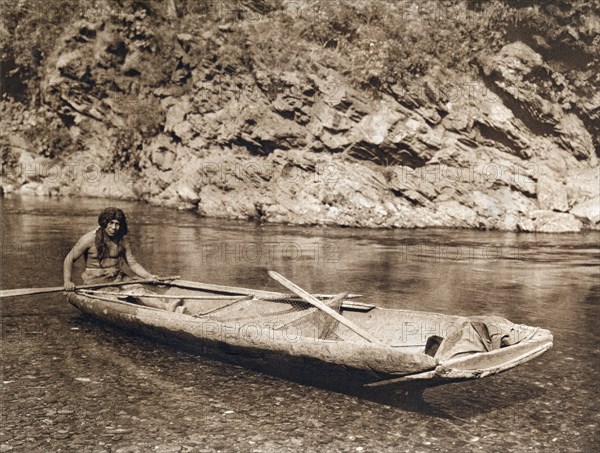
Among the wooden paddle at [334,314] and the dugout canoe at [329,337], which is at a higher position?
the wooden paddle at [334,314]

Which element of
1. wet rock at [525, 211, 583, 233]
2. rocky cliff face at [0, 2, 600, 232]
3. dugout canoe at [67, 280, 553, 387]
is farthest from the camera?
rocky cliff face at [0, 2, 600, 232]

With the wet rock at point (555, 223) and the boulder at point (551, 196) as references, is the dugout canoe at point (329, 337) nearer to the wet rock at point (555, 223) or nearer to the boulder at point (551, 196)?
the wet rock at point (555, 223)

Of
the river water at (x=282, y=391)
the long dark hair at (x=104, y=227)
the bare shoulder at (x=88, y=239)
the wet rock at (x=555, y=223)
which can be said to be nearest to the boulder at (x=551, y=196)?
the wet rock at (x=555, y=223)

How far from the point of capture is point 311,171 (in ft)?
82.7

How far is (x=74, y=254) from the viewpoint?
29.6 ft

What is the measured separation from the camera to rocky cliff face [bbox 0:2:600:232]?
78.6 ft

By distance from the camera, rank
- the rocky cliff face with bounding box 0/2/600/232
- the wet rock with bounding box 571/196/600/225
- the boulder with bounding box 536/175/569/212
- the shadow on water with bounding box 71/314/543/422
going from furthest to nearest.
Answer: the rocky cliff face with bounding box 0/2/600/232 < the boulder with bounding box 536/175/569/212 < the wet rock with bounding box 571/196/600/225 < the shadow on water with bounding box 71/314/543/422

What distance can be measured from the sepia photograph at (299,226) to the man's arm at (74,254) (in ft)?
0.14

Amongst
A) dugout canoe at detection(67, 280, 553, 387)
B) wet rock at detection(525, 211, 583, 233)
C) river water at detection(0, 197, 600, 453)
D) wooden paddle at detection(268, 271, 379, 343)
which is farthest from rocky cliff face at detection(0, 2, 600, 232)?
wooden paddle at detection(268, 271, 379, 343)

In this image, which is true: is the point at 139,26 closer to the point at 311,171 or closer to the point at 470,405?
Answer: the point at 311,171

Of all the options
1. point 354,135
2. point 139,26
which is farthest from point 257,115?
point 139,26

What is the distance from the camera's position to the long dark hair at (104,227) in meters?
8.91

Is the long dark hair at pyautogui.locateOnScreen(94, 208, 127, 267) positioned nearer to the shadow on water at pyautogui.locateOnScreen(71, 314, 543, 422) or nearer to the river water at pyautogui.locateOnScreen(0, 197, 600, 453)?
the river water at pyautogui.locateOnScreen(0, 197, 600, 453)

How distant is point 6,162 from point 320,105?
70.7 ft
